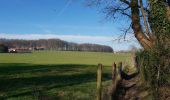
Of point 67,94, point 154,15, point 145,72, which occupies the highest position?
point 154,15

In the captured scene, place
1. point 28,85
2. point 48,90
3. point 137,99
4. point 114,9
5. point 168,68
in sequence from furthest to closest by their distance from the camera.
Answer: point 114,9, point 28,85, point 48,90, point 137,99, point 168,68

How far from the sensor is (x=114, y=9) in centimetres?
2706

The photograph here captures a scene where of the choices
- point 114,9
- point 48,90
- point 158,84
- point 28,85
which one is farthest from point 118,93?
point 114,9

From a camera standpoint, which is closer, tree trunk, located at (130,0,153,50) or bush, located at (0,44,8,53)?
tree trunk, located at (130,0,153,50)

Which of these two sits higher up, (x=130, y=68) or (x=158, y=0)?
(x=158, y=0)

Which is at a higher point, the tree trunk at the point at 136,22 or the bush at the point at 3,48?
the tree trunk at the point at 136,22

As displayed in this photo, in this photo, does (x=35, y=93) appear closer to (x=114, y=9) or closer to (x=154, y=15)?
(x=154, y=15)

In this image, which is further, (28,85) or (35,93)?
(28,85)

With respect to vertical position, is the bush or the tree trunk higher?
the tree trunk

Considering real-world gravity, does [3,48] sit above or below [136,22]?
below

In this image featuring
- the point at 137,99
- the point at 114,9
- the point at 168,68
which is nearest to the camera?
the point at 168,68

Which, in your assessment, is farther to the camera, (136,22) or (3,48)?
(3,48)

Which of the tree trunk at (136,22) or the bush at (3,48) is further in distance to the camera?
the bush at (3,48)

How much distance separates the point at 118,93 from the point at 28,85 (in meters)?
8.89
